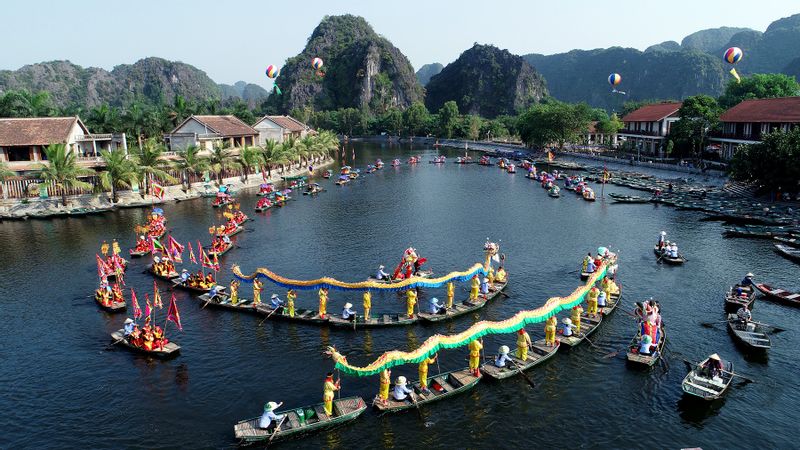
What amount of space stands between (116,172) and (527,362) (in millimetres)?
69777

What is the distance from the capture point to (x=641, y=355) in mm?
32156

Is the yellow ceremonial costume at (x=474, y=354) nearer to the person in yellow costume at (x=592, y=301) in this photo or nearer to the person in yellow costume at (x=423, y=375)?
the person in yellow costume at (x=423, y=375)

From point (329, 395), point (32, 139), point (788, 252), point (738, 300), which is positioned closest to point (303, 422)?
point (329, 395)

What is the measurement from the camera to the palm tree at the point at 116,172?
77.2 metres

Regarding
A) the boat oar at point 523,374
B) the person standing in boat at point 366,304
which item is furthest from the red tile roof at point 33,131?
the boat oar at point 523,374

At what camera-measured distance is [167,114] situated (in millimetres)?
122688

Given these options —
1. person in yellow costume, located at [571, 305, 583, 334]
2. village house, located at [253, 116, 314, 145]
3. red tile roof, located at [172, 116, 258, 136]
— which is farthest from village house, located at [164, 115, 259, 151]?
person in yellow costume, located at [571, 305, 583, 334]

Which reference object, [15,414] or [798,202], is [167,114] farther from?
[798,202]

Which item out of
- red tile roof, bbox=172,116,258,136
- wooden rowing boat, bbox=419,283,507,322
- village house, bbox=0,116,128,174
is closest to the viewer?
wooden rowing boat, bbox=419,283,507,322

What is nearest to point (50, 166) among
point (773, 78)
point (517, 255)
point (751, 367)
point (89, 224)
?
point (89, 224)

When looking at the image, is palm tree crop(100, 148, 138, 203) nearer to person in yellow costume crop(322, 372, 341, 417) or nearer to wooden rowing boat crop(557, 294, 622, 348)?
person in yellow costume crop(322, 372, 341, 417)

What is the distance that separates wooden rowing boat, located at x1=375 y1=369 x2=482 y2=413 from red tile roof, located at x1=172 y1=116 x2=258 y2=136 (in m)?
91.4

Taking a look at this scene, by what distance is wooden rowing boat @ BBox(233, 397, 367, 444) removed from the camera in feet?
82.9

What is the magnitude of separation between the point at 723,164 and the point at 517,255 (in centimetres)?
6693
